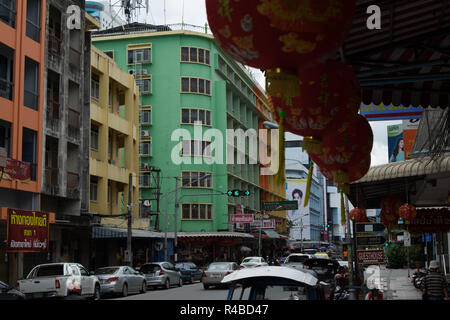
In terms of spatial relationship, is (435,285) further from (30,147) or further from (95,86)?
(95,86)

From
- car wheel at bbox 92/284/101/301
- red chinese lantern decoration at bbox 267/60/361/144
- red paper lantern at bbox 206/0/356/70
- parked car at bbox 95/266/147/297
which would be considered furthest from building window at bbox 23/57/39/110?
red paper lantern at bbox 206/0/356/70

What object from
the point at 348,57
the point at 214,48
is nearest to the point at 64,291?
the point at 348,57

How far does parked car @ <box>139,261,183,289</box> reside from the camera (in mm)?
32969

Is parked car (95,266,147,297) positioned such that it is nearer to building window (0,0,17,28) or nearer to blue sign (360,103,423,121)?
building window (0,0,17,28)

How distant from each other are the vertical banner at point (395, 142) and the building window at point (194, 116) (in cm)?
1876

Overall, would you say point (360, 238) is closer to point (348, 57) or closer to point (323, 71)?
point (348, 57)

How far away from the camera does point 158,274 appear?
33188mm

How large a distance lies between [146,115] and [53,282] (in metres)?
40.4

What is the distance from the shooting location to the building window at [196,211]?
2319 inches

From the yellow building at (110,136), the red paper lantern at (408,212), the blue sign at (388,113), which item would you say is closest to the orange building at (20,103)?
the yellow building at (110,136)

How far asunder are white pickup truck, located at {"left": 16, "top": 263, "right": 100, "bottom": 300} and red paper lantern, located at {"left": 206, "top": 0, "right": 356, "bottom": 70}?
1888cm

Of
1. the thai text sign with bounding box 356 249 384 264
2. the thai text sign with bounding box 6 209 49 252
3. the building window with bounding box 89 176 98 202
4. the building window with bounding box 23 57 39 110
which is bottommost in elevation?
the thai text sign with bounding box 356 249 384 264

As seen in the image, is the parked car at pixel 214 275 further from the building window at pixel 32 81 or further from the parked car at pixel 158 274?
the building window at pixel 32 81
